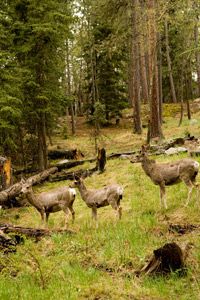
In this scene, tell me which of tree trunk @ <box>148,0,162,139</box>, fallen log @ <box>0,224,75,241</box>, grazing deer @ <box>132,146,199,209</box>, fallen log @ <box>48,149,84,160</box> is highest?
tree trunk @ <box>148,0,162,139</box>

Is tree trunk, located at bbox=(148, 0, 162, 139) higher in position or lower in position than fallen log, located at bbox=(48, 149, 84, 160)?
higher

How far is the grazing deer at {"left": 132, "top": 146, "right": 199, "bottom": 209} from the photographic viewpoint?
1110cm

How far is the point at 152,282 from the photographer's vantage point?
6766 mm

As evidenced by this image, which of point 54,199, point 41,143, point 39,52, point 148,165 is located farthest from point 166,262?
point 39,52

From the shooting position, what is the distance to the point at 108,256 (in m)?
8.08

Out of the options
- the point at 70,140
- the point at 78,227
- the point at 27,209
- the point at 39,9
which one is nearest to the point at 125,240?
the point at 78,227

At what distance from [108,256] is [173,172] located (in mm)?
3954

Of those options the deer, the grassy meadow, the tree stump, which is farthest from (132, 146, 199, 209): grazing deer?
the tree stump

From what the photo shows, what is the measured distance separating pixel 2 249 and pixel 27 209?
22.5 ft

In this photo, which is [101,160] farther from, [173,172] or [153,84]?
[153,84]

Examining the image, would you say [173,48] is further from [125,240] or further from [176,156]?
[125,240]

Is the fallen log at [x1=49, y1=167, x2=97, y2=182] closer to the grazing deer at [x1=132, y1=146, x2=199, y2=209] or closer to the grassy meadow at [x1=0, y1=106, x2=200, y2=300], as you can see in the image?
the grassy meadow at [x1=0, y1=106, x2=200, y2=300]

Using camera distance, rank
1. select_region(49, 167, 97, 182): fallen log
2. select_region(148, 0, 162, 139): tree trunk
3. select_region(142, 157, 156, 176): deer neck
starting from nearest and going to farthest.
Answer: select_region(142, 157, 156, 176): deer neck
select_region(49, 167, 97, 182): fallen log
select_region(148, 0, 162, 139): tree trunk

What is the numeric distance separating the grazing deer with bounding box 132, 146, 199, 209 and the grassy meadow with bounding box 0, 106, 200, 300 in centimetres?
46
